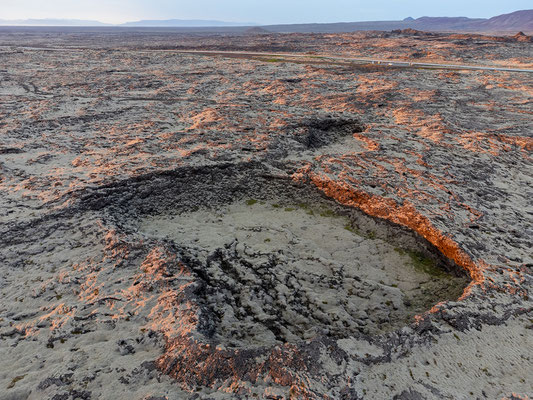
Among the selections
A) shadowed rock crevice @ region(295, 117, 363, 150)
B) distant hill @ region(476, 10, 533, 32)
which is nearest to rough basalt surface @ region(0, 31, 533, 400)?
shadowed rock crevice @ region(295, 117, 363, 150)

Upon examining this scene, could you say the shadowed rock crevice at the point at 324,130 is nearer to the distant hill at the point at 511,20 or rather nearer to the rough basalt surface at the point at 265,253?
the rough basalt surface at the point at 265,253

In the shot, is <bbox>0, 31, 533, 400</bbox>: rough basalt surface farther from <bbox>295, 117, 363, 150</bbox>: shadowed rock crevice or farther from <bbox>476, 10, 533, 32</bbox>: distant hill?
<bbox>476, 10, 533, 32</bbox>: distant hill

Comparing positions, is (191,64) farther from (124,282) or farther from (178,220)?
(124,282)

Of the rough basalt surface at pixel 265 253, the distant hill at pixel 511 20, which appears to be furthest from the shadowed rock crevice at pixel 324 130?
the distant hill at pixel 511 20

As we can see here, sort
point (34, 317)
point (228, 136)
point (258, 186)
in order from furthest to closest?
point (228, 136) → point (258, 186) → point (34, 317)

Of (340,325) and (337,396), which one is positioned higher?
(337,396)

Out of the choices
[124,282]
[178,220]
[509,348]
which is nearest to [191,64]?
[178,220]

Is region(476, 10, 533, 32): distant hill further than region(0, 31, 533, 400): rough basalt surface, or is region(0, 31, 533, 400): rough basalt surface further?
region(476, 10, 533, 32): distant hill

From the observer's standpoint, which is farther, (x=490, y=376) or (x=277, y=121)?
(x=277, y=121)
